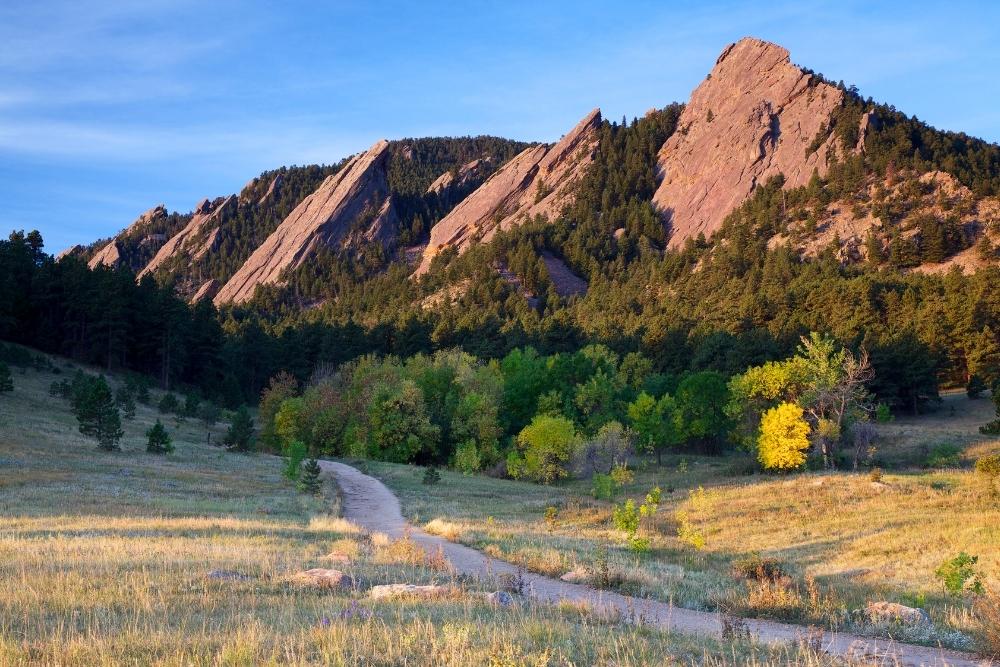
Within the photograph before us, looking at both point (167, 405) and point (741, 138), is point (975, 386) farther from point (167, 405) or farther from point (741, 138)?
point (741, 138)

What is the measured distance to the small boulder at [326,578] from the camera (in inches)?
468

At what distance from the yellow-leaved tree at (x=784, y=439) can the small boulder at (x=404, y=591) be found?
48951 mm

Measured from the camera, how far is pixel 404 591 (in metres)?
11.3

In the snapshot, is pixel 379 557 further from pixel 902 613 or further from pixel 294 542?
pixel 902 613

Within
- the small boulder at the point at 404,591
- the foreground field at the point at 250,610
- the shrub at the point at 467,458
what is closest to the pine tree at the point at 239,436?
the shrub at the point at 467,458

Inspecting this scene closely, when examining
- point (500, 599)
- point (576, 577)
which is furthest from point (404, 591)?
point (576, 577)

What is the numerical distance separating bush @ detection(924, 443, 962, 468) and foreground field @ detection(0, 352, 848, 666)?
1962 inches

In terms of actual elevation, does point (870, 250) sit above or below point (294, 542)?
above

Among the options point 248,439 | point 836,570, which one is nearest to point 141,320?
point 248,439

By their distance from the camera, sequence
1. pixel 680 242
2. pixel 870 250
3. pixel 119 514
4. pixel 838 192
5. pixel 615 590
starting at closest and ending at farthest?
pixel 615 590
pixel 119 514
pixel 870 250
pixel 838 192
pixel 680 242

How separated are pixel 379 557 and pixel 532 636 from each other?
344 inches

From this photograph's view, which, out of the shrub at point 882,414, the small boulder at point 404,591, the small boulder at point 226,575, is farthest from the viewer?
the shrub at point 882,414

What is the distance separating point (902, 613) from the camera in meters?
12.7

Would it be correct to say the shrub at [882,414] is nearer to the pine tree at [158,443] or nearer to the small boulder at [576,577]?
the small boulder at [576,577]
